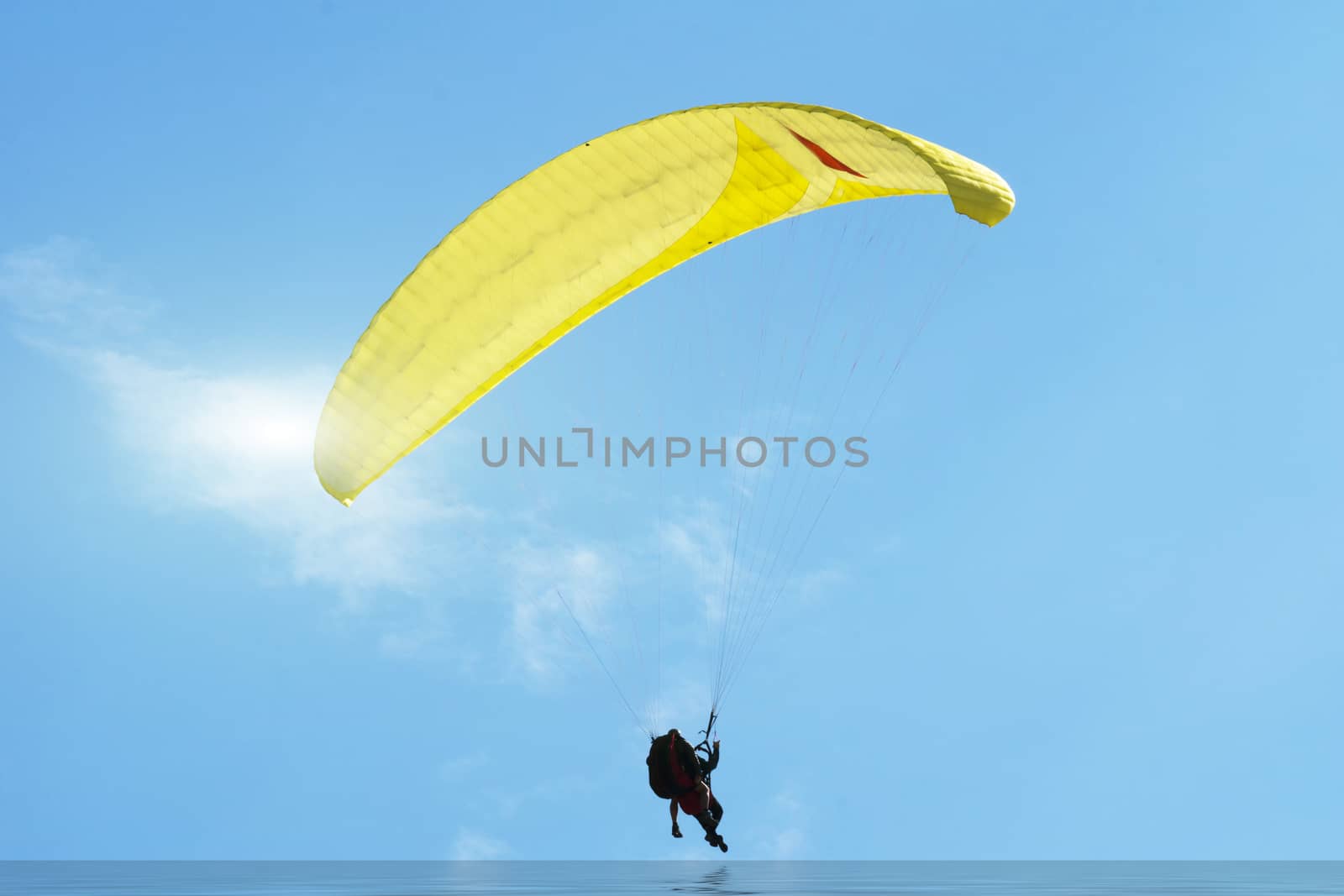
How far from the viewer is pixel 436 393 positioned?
45.2 ft

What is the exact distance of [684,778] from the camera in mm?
13273

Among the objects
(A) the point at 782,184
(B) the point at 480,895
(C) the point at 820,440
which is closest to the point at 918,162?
(A) the point at 782,184

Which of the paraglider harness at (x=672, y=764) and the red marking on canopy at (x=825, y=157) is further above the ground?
the red marking on canopy at (x=825, y=157)

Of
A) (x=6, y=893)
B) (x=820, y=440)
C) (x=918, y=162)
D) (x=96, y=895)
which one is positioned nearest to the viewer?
(x=918, y=162)

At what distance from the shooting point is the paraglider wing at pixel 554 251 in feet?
42.5

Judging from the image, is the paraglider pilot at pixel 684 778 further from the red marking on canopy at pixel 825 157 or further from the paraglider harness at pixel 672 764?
the red marking on canopy at pixel 825 157

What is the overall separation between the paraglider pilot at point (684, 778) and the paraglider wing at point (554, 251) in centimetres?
420

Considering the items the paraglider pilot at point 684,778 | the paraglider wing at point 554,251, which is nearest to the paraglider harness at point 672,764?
the paraglider pilot at point 684,778

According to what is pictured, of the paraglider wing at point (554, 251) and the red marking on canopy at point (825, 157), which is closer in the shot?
the red marking on canopy at point (825, 157)

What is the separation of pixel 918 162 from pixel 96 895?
23.8 meters

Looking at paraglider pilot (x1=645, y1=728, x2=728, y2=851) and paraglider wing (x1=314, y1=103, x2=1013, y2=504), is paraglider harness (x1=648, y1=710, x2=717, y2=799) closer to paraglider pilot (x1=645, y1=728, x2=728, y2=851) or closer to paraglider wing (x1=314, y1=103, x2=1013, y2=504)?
paraglider pilot (x1=645, y1=728, x2=728, y2=851)

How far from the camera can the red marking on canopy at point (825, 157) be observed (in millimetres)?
12375

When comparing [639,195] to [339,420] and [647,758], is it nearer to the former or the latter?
[339,420]

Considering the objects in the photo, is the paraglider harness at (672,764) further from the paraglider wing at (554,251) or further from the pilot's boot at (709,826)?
the paraglider wing at (554,251)
